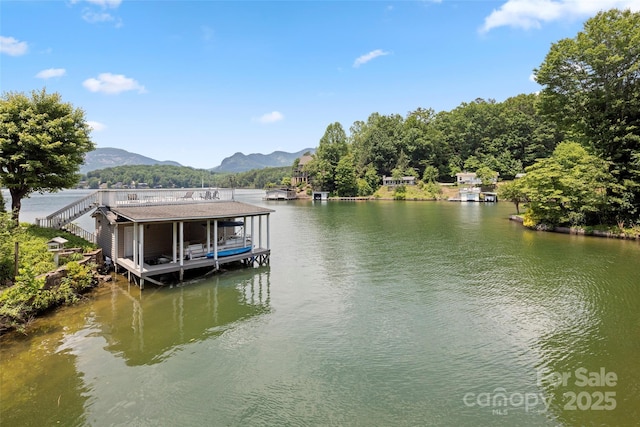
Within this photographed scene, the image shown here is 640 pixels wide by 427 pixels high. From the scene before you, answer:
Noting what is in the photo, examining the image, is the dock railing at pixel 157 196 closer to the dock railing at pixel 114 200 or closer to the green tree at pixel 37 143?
the dock railing at pixel 114 200

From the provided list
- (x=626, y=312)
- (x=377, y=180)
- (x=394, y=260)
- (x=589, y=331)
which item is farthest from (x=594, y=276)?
(x=377, y=180)

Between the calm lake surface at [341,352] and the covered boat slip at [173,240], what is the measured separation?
0.96 metres

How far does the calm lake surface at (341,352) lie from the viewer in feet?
23.7

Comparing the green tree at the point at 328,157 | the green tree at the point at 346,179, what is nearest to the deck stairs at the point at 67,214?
the green tree at the point at 346,179

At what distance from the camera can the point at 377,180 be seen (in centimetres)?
8638

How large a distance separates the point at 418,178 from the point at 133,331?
271 feet

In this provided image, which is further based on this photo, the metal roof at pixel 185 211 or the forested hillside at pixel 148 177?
the forested hillside at pixel 148 177

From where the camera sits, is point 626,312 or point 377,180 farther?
point 377,180

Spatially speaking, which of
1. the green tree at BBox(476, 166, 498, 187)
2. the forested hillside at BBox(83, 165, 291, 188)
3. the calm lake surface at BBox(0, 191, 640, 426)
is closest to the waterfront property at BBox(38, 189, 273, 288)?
the calm lake surface at BBox(0, 191, 640, 426)

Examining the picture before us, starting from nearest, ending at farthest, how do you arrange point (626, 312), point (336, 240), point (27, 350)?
1. point (27, 350)
2. point (626, 312)
3. point (336, 240)

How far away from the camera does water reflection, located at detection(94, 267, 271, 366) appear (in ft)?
33.1

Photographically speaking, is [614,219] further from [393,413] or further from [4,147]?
[4,147]

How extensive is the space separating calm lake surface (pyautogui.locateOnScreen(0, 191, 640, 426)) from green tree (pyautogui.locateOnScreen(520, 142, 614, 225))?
1343 centimetres

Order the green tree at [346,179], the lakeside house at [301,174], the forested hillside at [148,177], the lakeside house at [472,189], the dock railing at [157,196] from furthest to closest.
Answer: the forested hillside at [148,177], the lakeside house at [301,174], the green tree at [346,179], the lakeside house at [472,189], the dock railing at [157,196]
